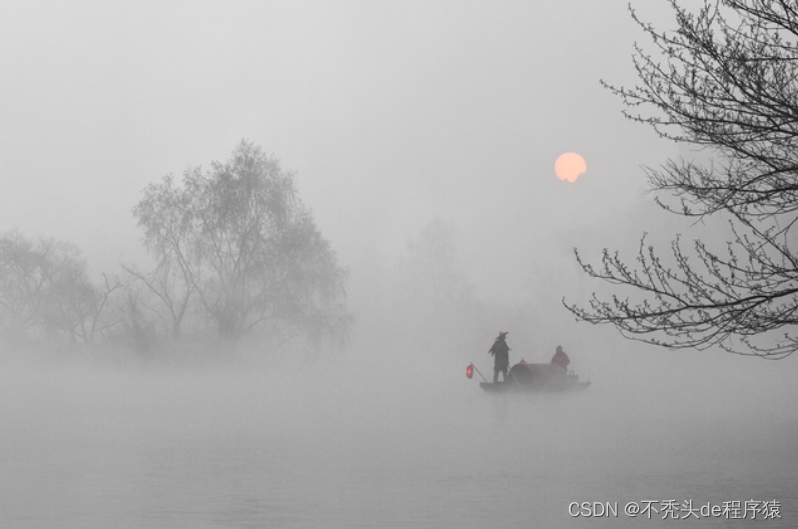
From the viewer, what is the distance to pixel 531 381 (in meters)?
29.0

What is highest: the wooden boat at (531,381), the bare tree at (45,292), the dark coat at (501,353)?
the bare tree at (45,292)

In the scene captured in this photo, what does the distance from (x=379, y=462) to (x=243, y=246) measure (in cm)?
2891

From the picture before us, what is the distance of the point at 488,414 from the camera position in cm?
2347

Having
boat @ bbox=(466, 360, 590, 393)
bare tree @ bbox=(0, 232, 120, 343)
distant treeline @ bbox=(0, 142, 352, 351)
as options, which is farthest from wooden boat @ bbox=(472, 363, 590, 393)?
bare tree @ bbox=(0, 232, 120, 343)

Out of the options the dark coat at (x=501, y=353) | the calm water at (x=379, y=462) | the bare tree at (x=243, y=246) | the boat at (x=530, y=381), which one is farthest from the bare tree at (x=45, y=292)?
the boat at (x=530, y=381)

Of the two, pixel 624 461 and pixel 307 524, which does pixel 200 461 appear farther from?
pixel 624 461

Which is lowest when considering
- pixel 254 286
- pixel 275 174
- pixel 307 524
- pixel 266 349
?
pixel 307 524

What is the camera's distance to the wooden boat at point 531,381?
29.1 metres

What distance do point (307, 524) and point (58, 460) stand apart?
6.91 m

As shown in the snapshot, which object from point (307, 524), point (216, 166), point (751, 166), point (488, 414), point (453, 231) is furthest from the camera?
point (453, 231)

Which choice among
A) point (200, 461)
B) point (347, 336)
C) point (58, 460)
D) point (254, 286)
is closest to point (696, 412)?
point (200, 461)

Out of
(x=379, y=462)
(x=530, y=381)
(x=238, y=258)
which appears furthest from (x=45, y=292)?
(x=379, y=462)

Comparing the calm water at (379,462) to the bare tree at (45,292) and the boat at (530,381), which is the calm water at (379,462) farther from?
the bare tree at (45,292)

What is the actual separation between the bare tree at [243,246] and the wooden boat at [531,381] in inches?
539
